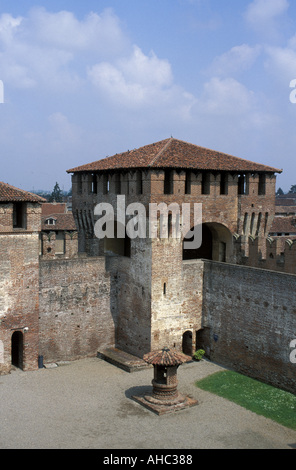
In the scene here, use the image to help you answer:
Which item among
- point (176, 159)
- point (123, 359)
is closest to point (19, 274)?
→ point (123, 359)

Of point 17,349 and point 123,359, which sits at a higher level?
point 17,349

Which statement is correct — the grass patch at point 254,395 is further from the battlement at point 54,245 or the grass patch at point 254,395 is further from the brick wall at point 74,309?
the battlement at point 54,245

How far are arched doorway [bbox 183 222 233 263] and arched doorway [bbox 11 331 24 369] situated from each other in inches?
356

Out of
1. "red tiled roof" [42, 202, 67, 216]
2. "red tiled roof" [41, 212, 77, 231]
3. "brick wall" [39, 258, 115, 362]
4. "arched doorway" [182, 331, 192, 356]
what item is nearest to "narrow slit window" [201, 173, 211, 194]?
"brick wall" [39, 258, 115, 362]

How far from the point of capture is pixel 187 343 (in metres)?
24.1

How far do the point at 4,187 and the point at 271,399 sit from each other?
1319 centimetres

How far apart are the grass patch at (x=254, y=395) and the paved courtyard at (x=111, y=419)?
0.42m

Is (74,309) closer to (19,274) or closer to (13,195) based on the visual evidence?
(19,274)

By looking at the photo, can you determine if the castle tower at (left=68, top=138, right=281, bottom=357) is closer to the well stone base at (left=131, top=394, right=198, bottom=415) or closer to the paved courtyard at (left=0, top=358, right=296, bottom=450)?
the paved courtyard at (left=0, top=358, right=296, bottom=450)

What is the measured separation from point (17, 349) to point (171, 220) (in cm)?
865

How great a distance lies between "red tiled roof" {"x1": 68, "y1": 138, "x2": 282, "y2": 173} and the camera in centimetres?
2231

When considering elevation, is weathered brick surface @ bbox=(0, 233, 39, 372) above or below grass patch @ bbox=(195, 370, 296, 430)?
above
